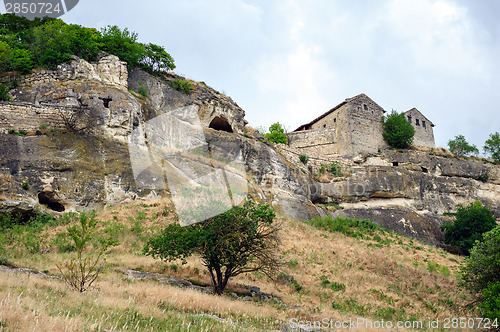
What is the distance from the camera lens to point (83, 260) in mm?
14742

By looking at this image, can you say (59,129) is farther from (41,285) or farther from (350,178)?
(350,178)

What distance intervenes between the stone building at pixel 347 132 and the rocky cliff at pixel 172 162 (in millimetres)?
2067

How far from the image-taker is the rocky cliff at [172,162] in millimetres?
21844

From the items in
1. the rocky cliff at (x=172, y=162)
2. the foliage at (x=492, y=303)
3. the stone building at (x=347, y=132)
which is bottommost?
the foliage at (x=492, y=303)

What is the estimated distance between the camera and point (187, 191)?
24.0 m

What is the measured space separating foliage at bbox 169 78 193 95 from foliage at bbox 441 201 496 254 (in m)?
24.5

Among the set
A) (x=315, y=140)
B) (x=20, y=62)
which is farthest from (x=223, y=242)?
(x=315, y=140)

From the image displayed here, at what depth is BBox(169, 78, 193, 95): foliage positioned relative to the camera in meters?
33.8

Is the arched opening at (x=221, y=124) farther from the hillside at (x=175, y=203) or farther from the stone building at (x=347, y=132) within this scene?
the stone building at (x=347, y=132)

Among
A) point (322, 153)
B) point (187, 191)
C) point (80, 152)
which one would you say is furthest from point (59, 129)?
point (322, 153)

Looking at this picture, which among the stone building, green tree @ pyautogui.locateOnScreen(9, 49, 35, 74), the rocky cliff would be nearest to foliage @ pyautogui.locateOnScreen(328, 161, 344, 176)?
the rocky cliff

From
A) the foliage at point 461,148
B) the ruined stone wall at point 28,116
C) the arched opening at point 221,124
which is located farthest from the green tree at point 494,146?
the ruined stone wall at point 28,116

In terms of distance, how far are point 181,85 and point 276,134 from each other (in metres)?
15.7

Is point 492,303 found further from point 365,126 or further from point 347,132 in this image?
point 365,126
